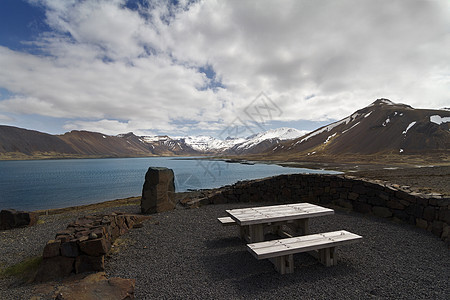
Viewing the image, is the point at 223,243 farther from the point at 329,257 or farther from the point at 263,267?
the point at 329,257

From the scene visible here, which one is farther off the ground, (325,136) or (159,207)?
(325,136)

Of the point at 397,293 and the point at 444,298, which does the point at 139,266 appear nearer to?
the point at 397,293

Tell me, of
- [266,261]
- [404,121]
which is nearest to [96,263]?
[266,261]

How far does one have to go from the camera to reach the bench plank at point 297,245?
4121 mm

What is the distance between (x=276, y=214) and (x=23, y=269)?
19.7 ft

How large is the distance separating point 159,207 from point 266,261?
6103 mm

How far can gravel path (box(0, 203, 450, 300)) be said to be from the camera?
3826 mm

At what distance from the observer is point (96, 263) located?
481cm

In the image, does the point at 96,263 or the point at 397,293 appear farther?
the point at 96,263

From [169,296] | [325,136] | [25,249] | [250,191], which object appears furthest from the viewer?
[325,136]

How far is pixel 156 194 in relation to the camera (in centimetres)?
984

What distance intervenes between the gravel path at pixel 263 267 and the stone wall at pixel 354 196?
0.42 meters

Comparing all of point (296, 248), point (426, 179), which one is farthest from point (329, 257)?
point (426, 179)

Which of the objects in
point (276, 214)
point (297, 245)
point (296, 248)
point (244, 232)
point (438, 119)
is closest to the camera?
point (296, 248)
